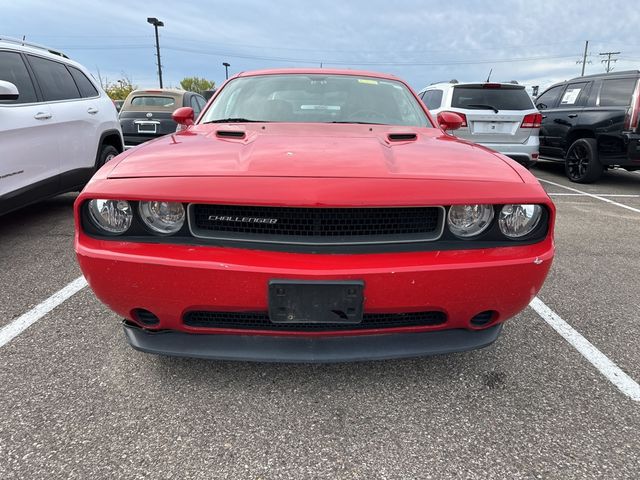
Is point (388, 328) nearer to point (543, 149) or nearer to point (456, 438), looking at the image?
point (456, 438)

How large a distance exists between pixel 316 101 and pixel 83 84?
136 inches

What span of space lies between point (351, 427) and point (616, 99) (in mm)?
7850

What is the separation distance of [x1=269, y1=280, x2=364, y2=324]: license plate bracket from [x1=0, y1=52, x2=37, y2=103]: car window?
11.4ft

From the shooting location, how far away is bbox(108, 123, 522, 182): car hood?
1.68 metres

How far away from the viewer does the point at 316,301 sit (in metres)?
1.61

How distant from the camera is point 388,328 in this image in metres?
1.79

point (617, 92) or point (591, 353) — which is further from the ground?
point (617, 92)

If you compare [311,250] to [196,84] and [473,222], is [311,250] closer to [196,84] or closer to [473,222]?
[473,222]

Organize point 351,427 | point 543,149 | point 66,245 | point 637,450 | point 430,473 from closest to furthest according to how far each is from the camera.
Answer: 1. point 430,473
2. point 637,450
3. point 351,427
4. point 66,245
5. point 543,149

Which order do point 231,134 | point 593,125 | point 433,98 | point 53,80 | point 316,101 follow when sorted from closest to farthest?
point 231,134
point 316,101
point 53,80
point 593,125
point 433,98

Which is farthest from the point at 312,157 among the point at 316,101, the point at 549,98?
the point at 549,98

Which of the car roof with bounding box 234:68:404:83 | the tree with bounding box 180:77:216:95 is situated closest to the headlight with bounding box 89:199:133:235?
the car roof with bounding box 234:68:404:83

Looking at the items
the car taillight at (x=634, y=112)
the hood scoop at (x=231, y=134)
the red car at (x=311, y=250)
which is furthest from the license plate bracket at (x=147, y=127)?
the car taillight at (x=634, y=112)

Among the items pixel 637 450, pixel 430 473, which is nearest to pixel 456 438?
pixel 430 473
